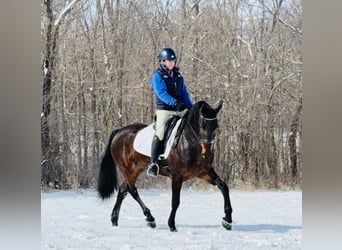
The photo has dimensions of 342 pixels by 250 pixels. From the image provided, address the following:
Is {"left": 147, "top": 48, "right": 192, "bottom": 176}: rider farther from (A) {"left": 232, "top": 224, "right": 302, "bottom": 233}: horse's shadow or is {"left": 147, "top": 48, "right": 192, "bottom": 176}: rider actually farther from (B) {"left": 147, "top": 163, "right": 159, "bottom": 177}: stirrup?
(A) {"left": 232, "top": 224, "right": 302, "bottom": 233}: horse's shadow

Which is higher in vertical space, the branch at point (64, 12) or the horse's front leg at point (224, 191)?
the branch at point (64, 12)

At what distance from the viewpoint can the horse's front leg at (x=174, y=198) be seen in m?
3.20

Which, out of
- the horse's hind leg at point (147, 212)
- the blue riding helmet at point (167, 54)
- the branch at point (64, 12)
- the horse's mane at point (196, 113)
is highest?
the branch at point (64, 12)

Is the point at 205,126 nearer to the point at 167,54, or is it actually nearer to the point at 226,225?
the point at 167,54

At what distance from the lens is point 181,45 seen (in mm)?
3262

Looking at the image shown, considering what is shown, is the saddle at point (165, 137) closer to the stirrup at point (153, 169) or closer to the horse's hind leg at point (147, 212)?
the stirrup at point (153, 169)

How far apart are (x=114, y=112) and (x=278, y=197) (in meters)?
1.04

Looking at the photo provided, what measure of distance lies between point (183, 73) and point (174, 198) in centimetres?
70

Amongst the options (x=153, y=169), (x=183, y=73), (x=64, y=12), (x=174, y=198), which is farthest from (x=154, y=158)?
(x=64, y=12)

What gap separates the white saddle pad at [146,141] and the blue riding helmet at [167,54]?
38 cm

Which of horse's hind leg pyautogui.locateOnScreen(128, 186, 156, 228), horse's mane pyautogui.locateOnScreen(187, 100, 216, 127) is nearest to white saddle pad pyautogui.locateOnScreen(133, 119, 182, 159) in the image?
horse's mane pyautogui.locateOnScreen(187, 100, 216, 127)

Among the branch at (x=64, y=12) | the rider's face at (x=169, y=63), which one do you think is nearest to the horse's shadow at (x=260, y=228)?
the rider's face at (x=169, y=63)

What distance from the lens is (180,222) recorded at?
3.21m

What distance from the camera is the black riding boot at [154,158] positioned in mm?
3221
